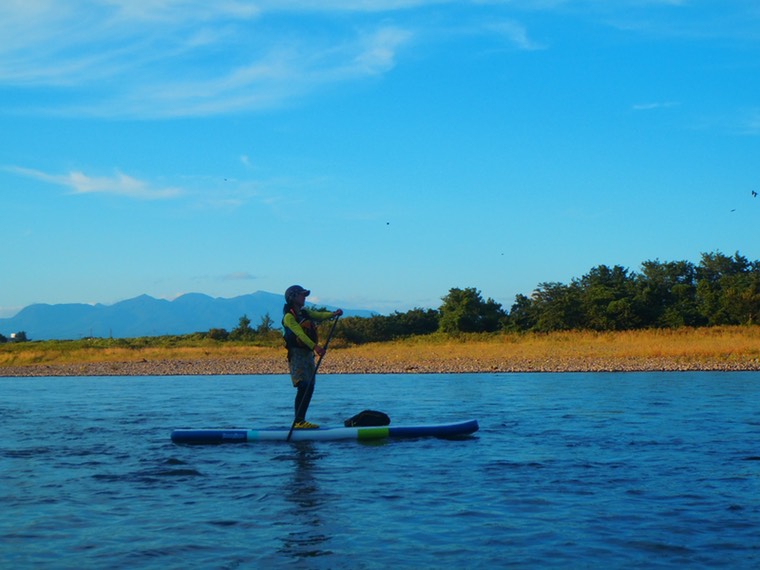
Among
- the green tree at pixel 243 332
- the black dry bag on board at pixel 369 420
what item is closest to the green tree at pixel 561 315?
the green tree at pixel 243 332

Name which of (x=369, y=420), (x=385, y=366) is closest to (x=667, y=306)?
(x=385, y=366)

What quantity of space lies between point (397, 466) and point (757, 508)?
4.55 m

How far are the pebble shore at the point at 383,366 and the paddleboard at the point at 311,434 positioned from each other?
21.6 meters

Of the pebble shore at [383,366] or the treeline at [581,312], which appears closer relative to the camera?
the pebble shore at [383,366]

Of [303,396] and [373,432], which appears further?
[373,432]

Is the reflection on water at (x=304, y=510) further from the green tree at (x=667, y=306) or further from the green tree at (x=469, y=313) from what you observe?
the green tree at (x=469, y=313)

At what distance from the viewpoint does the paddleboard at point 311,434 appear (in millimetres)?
13703

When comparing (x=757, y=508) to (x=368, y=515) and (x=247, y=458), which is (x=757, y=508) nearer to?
(x=368, y=515)

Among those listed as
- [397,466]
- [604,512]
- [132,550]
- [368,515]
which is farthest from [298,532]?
[397,466]

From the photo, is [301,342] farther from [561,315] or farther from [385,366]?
[561,315]

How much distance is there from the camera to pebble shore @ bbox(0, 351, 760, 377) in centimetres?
3478

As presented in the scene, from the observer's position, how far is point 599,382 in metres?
28.0

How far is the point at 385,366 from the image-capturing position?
131 ft

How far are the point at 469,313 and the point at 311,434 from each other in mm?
49963
